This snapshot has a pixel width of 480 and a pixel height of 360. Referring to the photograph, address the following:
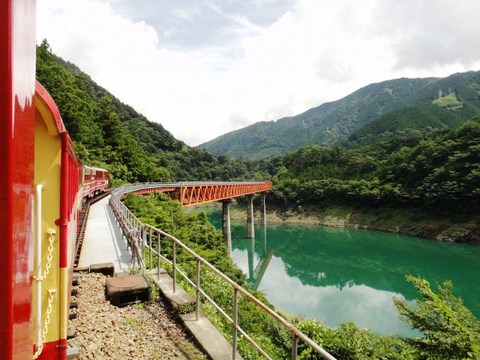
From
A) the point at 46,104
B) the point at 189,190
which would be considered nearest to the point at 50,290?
the point at 46,104

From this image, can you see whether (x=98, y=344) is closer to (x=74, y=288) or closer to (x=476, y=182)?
(x=74, y=288)

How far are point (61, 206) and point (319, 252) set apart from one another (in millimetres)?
43229

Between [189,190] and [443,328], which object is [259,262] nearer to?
[189,190]

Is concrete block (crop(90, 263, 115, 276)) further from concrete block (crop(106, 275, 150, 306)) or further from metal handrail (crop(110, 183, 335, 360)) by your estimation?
concrete block (crop(106, 275, 150, 306))

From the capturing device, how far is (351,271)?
3553cm

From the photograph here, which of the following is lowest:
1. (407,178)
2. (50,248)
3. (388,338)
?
(388,338)

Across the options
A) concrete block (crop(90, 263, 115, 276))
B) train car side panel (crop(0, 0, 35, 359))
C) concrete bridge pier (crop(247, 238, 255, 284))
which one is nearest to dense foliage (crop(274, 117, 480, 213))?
concrete bridge pier (crop(247, 238, 255, 284))

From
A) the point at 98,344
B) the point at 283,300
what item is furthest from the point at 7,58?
the point at 283,300

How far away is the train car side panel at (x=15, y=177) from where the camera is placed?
0.84 m

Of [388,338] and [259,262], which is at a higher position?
[388,338]

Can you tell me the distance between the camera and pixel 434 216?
4906cm

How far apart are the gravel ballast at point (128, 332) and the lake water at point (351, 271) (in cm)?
1792

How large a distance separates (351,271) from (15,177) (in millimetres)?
38330

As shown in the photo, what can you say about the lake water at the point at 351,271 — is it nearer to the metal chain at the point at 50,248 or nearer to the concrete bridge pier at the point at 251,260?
the concrete bridge pier at the point at 251,260
